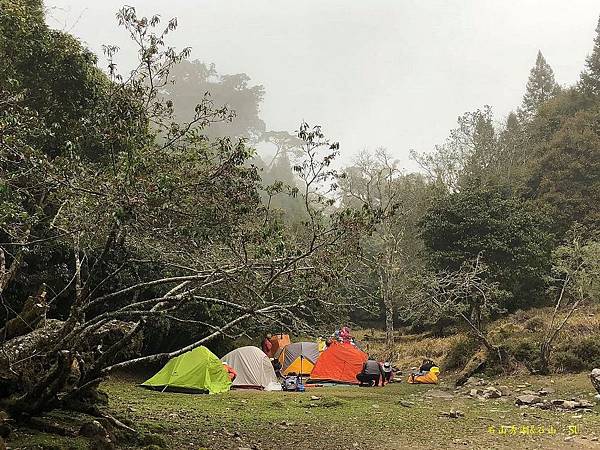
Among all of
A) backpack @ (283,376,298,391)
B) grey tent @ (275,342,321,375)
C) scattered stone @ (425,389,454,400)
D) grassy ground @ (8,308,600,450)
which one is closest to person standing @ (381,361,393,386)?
grassy ground @ (8,308,600,450)

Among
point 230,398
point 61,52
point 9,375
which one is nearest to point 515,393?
point 230,398

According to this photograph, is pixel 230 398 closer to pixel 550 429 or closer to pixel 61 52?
pixel 550 429

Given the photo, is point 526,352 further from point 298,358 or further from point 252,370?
point 252,370

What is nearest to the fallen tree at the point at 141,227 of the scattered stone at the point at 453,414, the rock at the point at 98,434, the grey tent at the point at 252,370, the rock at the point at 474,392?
the rock at the point at 98,434

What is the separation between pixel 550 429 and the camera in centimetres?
881

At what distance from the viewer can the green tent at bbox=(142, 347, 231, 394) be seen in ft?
44.8

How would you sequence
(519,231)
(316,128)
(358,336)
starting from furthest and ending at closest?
(358,336)
(519,231)
(316,128)

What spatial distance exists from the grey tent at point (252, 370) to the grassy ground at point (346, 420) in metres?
1.01

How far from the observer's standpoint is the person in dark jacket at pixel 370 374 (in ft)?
53.8

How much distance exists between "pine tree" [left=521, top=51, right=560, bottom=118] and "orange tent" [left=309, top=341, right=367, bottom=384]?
39268 millimetres

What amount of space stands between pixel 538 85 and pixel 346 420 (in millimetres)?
48107

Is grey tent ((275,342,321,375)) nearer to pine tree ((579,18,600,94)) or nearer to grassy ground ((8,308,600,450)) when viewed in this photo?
grassy ground ((8,308,600,450))

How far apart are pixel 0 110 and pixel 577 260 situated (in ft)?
54.1

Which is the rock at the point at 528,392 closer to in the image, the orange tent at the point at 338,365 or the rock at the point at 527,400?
the rock at the point at 527,400
